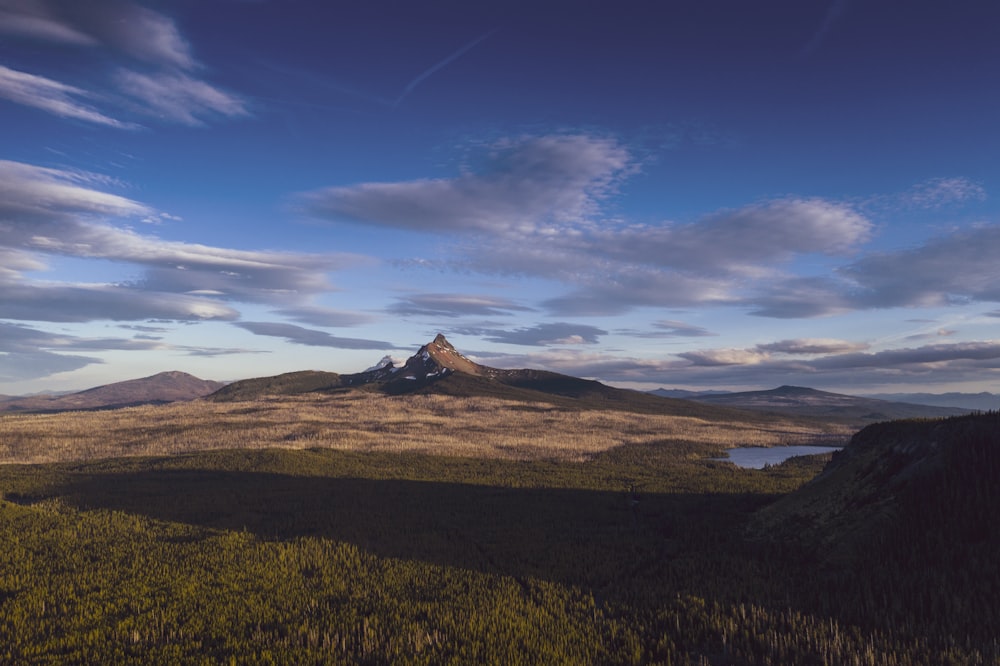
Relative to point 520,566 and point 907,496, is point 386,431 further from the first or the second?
point 907,496

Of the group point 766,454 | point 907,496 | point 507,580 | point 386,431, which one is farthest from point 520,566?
point 386,431

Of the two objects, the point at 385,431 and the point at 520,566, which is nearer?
the point at 520,566

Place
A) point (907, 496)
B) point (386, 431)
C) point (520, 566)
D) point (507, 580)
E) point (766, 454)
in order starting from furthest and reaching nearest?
point (386, 431) < point (766, 454) < point (907, 496) < point (520, 566) < point (507, 580)

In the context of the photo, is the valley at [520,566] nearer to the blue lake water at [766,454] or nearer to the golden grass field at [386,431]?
the blue lake water at [766,454]

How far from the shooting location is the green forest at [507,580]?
564 inches

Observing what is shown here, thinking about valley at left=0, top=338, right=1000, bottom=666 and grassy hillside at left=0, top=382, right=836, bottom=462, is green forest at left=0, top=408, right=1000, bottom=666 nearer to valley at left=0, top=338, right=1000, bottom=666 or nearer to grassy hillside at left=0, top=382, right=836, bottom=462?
valley at left=0, top=338, right=1000, bottom=666

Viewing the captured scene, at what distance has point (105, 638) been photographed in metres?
15.3

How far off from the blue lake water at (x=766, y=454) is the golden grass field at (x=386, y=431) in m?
4.14

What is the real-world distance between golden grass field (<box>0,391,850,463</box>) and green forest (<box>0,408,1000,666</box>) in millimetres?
42437

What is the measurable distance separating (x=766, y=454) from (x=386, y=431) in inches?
2616

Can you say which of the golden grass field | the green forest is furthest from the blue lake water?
the green forest

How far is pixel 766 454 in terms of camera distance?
3376 inches

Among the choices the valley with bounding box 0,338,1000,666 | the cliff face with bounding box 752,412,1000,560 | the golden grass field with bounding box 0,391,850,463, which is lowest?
the golden grass field with bounding box 0,391,850,463

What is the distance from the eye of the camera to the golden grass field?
78.7 meters
